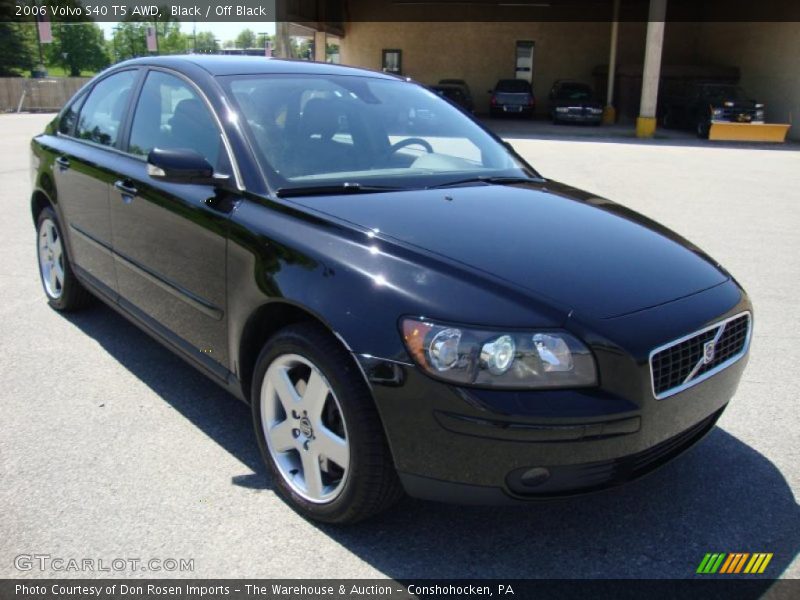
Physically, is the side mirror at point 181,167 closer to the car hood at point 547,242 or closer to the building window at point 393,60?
the car hood at point 547,242

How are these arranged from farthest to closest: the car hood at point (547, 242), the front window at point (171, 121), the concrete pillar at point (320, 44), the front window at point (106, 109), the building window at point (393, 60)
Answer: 1. the building window at point (393, 60)
2. the concrete pillar at point (320, 44)
3. the front window at point (106, 109)
4. the front window at point (171, 121)
5. the car hood at point (547, 242)

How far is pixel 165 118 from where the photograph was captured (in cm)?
355

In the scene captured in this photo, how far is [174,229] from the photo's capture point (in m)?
3.18

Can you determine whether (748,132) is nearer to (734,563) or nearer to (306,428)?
(734,563)

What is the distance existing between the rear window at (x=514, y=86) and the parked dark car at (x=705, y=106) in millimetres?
5598

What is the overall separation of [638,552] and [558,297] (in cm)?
97

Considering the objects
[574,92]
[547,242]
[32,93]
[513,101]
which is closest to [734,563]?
[547,242]

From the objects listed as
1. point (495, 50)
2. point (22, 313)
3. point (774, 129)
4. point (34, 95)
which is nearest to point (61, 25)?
point (34, 95)

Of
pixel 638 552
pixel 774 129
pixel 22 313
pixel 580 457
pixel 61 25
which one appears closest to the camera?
pixel 580 457

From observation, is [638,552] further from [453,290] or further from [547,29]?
[547,29]

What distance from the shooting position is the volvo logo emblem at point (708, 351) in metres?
2.49

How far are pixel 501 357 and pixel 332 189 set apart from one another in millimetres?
1179

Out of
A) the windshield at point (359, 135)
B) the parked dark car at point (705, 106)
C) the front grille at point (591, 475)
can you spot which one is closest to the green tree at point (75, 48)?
the parked dark car at point (705, 106)

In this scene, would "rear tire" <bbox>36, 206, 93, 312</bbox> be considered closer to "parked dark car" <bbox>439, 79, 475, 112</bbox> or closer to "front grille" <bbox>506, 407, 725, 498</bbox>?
"front grille" <bbox>506, 407, 725, 498</bbox>
